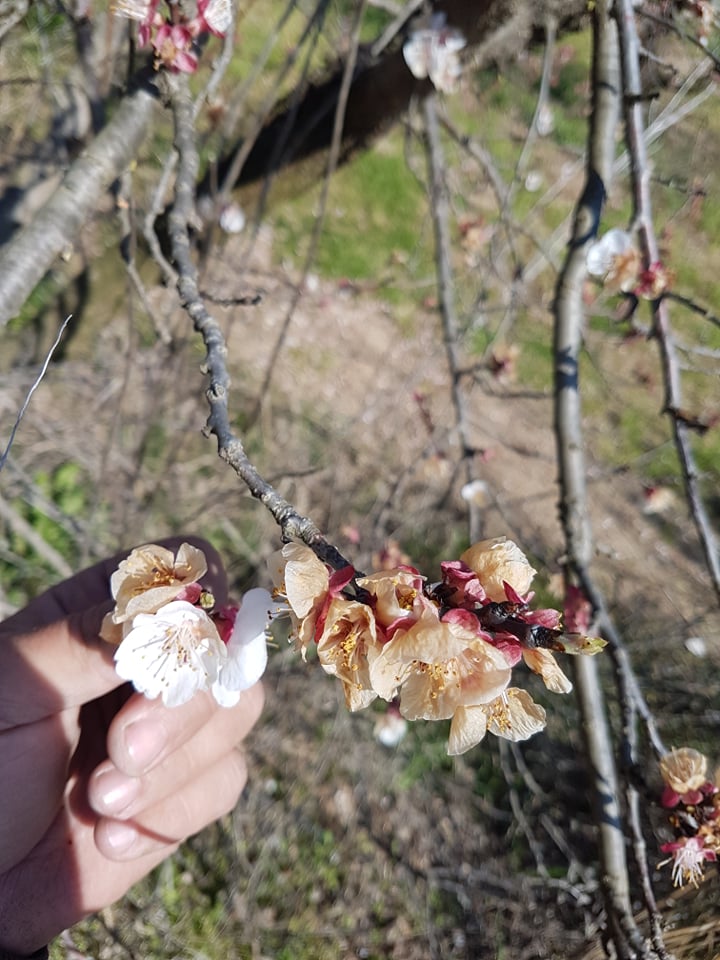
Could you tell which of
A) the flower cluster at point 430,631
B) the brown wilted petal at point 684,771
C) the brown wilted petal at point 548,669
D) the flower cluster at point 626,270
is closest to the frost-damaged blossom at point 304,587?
the flower cluster at point 430,631

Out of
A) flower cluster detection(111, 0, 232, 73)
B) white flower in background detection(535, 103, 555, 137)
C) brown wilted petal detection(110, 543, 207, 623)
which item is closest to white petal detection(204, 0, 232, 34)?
flower cluster detection(111, 0, 232, 73)

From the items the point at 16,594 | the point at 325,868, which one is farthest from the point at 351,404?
the point at 325,868

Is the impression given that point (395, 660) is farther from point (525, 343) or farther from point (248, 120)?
point (525, 343)

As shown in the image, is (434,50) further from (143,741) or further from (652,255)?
(143,741)

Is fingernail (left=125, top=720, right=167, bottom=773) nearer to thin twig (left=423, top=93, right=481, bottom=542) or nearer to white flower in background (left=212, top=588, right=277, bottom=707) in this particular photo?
white flower in background (left=212, top=588, right=277, bottom=707)

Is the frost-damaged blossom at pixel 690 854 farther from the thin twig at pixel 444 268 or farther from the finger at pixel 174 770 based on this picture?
the thin twig at pixel 444 268

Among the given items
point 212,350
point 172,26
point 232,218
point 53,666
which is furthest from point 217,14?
point 232,218
